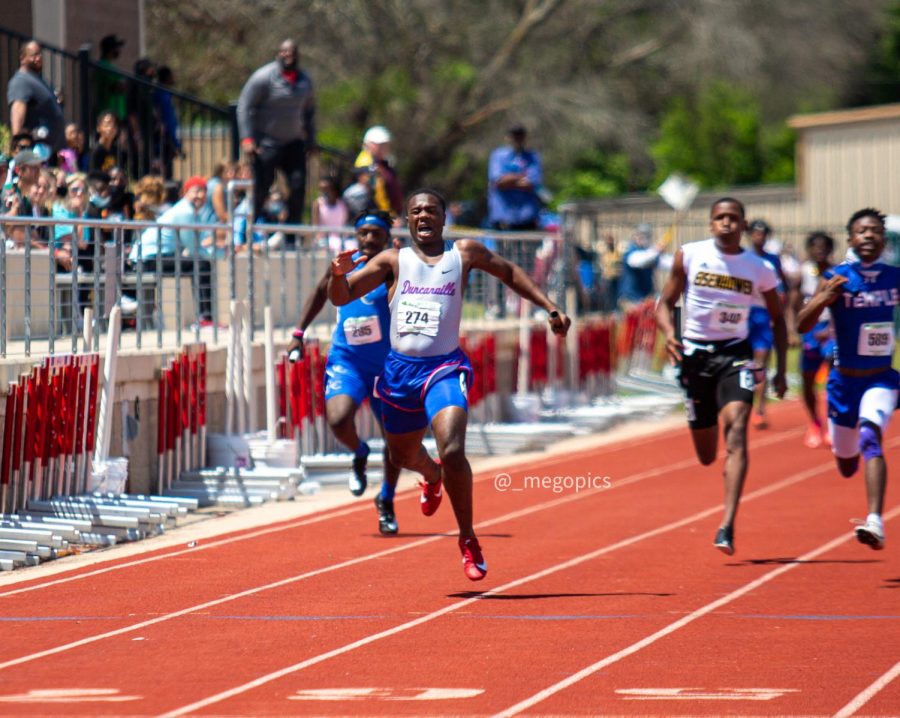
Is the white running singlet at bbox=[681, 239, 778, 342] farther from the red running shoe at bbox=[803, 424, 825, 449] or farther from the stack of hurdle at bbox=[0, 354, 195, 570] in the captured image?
the red running shoe at bbox=[803, 424, 825, 449]

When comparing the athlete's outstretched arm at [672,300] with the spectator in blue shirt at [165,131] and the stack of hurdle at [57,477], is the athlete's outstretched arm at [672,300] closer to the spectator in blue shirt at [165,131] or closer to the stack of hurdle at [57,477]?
the stack of hurdle at [57,477]

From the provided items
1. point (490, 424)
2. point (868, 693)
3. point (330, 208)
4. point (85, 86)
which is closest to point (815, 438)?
point (490, 424)

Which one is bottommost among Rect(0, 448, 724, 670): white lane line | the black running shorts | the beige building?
Rect(0, 448, 724, 670): white lane line

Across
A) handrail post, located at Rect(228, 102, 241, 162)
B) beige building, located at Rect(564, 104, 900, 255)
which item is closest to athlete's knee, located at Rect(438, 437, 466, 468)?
handrail post, located at Rect(228, 102, 241, 162)

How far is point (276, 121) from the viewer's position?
1788 centimetres

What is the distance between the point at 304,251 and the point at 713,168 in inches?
1354

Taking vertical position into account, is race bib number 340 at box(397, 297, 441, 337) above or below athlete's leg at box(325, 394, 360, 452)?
above

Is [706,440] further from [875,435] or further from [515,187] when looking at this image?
[515,187]

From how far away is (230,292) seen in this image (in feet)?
46.7

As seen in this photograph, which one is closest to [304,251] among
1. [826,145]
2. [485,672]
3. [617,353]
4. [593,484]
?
[593,484]

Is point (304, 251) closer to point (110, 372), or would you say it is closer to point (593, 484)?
point (593, 484)

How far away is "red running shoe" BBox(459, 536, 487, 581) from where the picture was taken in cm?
915

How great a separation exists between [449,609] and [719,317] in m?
3.10

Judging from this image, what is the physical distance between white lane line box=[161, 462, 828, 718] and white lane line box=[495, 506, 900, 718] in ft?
3.52
